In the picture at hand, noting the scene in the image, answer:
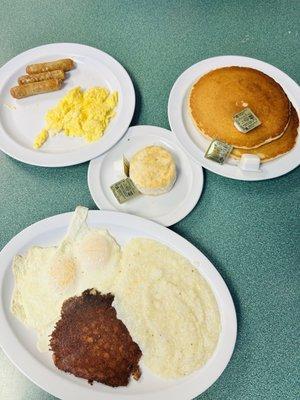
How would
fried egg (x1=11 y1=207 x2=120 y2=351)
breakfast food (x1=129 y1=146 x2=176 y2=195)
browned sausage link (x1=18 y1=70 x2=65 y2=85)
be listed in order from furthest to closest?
browned sausage link (x1=18 y1=70 x2=65 y2=85) → breakfast food (x1=129 y1=146 x2=176 y2=195) → fried egg (x1=11 y1=207 x2=120 y2=351)

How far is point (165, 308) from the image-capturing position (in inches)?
61.1

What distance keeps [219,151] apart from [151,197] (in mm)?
341

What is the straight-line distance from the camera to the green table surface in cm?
155

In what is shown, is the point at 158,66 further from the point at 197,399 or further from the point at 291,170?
the point at 197,399

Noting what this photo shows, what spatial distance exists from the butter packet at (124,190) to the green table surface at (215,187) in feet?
0.43

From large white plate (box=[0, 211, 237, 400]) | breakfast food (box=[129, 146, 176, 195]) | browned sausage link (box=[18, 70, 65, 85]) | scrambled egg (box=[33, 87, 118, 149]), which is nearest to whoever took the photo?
large white plate (box=[0, 211, 237, 400])

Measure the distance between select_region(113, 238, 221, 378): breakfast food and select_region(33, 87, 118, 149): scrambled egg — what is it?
22.1 inches

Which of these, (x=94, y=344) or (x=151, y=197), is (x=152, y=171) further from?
(x=94, y=344)

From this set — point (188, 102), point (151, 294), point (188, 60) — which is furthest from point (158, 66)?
point (151, 294)

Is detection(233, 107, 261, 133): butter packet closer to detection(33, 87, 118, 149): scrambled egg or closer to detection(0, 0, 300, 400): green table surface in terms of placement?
detection(0, 0, 300, 400): green table surface

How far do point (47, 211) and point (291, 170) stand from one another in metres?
1.05

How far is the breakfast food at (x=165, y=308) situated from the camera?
149cm

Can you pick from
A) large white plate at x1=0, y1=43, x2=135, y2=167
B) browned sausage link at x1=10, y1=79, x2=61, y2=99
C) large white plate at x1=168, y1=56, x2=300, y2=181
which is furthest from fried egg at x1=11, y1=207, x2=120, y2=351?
browned sausage link at x1=10, y1=79, x2=61, y2=99

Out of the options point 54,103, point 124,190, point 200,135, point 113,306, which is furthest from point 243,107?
point 113,306
